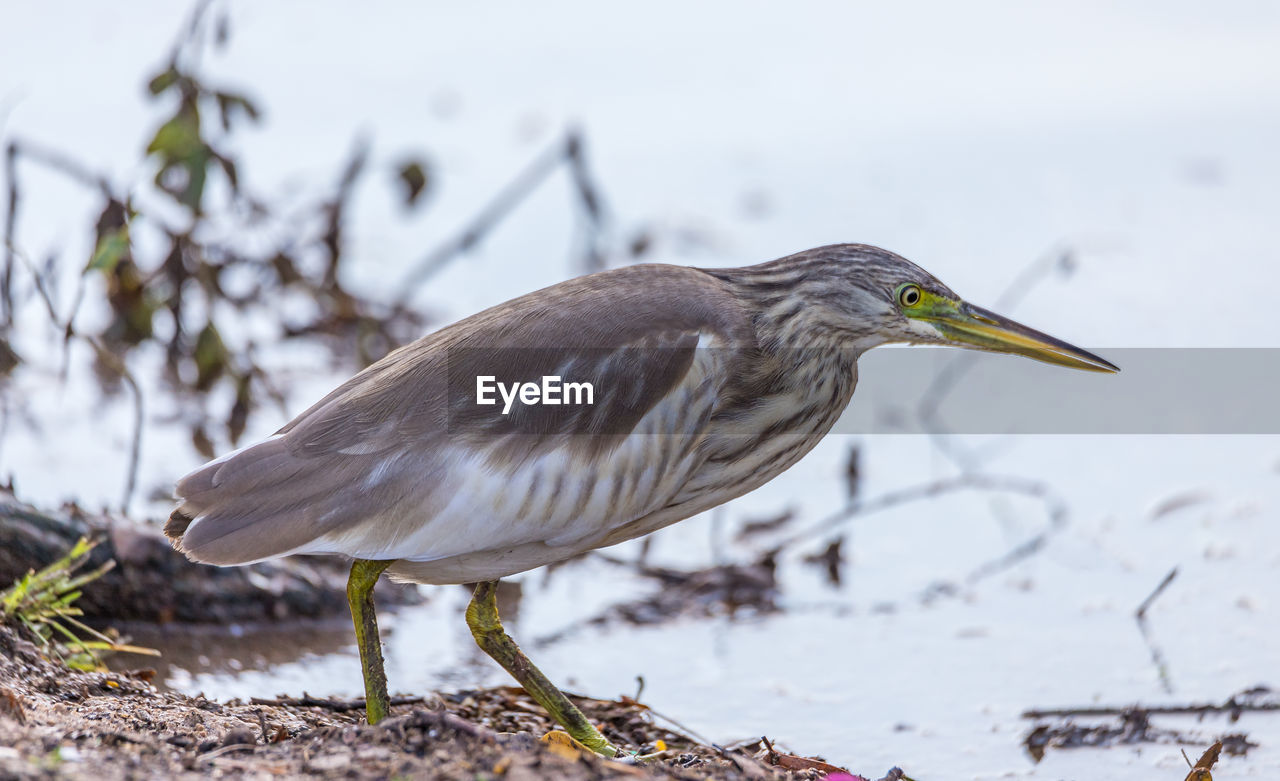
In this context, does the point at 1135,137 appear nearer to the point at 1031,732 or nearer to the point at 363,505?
the point at 1031,732

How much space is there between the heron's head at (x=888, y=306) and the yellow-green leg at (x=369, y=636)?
114 cm

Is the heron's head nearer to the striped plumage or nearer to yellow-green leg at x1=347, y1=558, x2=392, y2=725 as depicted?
the striped plumage

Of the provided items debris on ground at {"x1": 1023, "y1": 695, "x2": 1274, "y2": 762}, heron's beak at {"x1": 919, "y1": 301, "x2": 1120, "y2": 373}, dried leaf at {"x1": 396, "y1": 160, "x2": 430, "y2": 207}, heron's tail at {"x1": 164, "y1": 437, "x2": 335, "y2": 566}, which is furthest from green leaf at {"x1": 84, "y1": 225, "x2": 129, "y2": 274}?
debris on ground at {"x1": 1023, "y1": 695, "x2": 1274, "y2": 762}

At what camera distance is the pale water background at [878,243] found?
4.54m

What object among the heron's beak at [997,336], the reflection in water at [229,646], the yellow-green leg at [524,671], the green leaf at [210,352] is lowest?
the yellow-green leg at [524,671]

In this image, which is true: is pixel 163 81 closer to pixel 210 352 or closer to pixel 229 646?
pixel 210 352

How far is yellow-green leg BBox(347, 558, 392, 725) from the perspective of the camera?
3.57m

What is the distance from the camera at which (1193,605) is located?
499cm

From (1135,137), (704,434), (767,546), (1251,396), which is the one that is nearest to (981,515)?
(767,546)

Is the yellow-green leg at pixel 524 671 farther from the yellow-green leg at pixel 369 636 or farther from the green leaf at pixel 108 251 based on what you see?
the green leaf at pixel 108 251

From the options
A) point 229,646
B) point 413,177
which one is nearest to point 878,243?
point 413,177

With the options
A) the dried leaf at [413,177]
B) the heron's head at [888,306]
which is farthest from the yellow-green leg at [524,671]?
the dried leaf at [413,177]

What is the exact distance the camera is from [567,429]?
3.56 metres

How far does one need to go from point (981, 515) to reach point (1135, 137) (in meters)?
3.65
